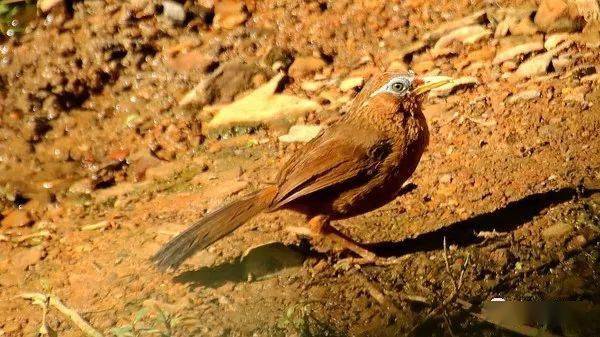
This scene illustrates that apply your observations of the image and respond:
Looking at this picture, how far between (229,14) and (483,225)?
397cm

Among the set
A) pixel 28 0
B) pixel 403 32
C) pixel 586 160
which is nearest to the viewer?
pixel 586 160

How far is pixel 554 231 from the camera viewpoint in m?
4.65

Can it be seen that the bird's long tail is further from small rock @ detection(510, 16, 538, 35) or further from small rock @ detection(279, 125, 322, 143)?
small rock @ detection(510, 16, 538, 35)

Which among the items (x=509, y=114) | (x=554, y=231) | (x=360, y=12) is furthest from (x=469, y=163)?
(x=360, y=12)

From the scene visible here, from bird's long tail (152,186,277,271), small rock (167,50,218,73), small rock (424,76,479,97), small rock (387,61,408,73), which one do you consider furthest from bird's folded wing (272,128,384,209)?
small rock (167,50,218,73)

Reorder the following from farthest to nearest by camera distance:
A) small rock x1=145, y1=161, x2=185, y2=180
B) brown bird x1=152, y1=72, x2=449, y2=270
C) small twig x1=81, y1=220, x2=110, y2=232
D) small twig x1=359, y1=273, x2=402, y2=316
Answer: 1. small rock x1=145, y1=161, x2=185, y2=180
2. small twig x1=81, y1=220, x2=110, y2=232
3. brown bird x1=152, y1=72, x2=449, y2=270
4. small twig x1=359, y1=273, x2=402, y2=316

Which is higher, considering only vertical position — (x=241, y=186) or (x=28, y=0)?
(x=28, y=0)

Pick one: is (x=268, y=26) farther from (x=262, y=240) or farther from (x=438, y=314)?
(x=438, y=314)

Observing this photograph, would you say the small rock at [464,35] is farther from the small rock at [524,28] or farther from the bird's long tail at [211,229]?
the bird's long tail at [211,229]

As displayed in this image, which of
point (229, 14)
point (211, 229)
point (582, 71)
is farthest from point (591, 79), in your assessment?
point (229, 14)

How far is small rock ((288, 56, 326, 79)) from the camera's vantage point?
23.7 ft

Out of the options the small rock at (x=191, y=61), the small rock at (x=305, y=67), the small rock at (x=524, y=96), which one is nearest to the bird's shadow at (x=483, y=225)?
the small rock at (x=524, y=96)

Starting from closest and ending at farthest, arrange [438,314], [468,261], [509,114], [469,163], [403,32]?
[438,314] < [468,261] < [469,163] < [509,114] < [403,32]

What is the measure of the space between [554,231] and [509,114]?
4.48 feet
